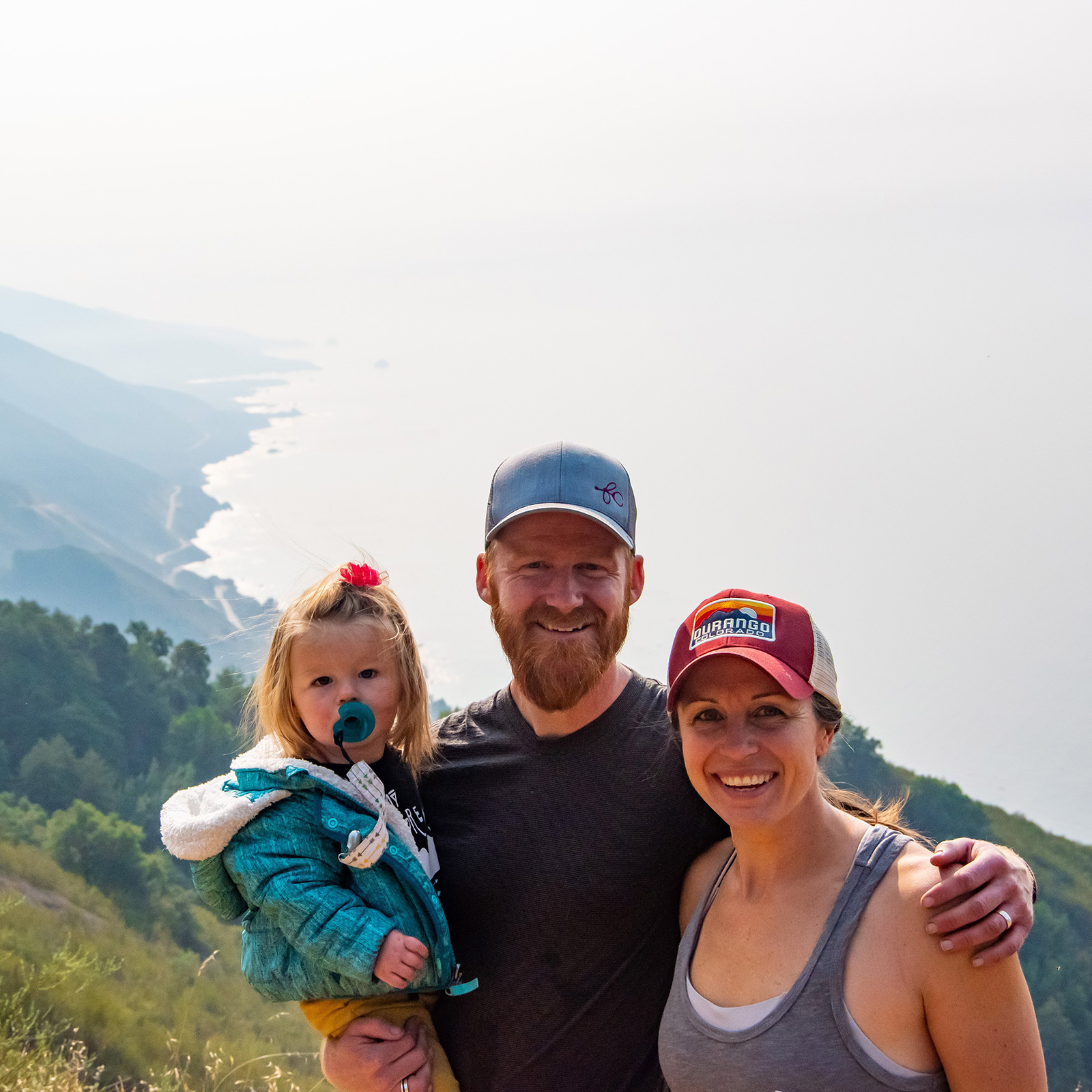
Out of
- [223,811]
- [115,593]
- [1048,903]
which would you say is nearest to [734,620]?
[223,811]

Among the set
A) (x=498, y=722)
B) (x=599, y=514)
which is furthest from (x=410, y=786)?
(x=599, y=514)

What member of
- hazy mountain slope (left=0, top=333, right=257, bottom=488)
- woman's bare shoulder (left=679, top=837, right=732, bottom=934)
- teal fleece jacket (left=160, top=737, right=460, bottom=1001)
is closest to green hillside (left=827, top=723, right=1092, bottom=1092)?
woman's bare shoulder (left=679, top=837, right=732, bottom=934)

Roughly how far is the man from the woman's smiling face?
0.54 metres

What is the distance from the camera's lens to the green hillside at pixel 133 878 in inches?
364

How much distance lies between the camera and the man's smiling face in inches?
129

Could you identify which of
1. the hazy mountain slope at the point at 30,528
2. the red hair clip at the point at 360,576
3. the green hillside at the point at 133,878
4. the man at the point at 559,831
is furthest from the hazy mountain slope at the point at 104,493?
the man at the point at 559,831

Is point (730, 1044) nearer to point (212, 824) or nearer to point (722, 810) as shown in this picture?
point (722, 810)

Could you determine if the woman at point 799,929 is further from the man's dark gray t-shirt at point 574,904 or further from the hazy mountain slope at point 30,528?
the hazy mountain slope at point 30,528

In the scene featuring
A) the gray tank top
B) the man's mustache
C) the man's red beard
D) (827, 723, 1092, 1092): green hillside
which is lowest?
(827, 723, 1092, 1092): green hillside

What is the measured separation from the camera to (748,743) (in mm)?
2592

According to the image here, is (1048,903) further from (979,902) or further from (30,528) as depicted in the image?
(30,528)

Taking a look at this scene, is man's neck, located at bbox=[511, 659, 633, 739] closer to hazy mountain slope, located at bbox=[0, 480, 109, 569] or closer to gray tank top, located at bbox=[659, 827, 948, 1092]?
gray tank top, located at bbox=[659, 827, 948, 1092]

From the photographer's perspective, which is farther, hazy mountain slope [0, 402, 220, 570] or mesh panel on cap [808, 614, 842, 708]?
hazy mountain slope [0, 402, 220, 570]

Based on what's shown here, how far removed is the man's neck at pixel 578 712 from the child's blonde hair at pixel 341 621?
0.40 meters
